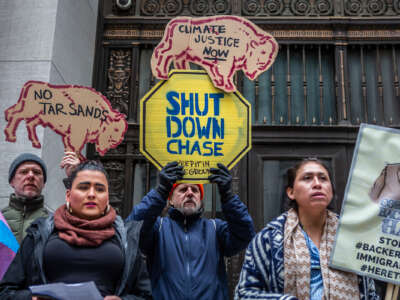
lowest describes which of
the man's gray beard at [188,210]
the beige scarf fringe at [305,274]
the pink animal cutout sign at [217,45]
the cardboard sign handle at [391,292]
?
the cardboard sign handle at [391,292]

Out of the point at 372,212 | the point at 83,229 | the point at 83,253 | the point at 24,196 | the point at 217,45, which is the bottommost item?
the point at 83,253

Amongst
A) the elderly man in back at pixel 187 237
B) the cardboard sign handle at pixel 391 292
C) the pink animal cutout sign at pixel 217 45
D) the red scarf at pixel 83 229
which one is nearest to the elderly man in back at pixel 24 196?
the elderly man in back at pixel 187 237

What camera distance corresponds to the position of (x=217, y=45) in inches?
150

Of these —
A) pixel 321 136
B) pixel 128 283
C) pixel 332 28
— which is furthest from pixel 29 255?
pixel 332 28

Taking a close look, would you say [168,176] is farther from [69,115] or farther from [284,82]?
[284,82]

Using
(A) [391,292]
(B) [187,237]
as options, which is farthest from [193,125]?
(A) [391,292]

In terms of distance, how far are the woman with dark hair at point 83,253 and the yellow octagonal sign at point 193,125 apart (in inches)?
28.9

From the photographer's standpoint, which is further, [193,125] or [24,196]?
[24,196]

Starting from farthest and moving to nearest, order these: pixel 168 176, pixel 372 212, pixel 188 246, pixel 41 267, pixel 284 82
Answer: pixel 284 82, pixel 188 246, pixel 168 176, pixel 372 212, pixel 41 267

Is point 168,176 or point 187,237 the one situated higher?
point 168,176

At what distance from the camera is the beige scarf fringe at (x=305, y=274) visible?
2.80 m

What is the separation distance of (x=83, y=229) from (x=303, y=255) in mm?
1214

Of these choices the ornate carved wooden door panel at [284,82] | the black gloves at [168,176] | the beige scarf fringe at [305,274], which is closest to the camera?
the beige scarf fringe at [305,274]

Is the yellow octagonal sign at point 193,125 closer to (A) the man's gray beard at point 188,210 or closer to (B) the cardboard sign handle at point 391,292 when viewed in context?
(A) the man's gray beard at point 188,210
